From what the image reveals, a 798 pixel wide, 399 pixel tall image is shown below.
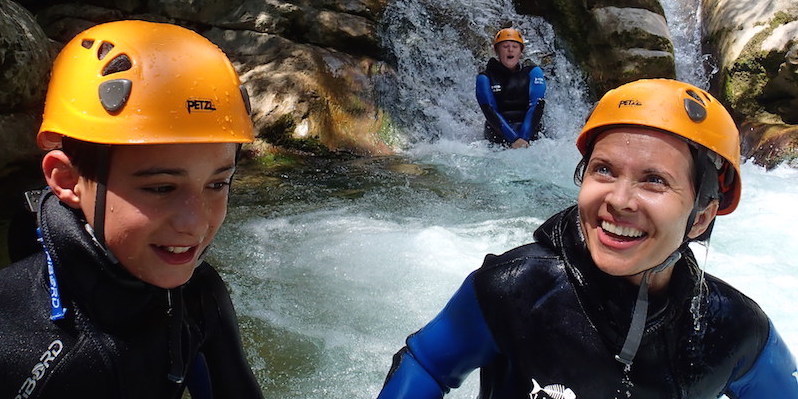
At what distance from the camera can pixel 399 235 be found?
16.2 feet

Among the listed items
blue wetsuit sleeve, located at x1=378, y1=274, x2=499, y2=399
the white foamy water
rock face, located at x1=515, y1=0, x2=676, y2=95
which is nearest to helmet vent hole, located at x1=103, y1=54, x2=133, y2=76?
blue wetsuit sleeve, located at x1=378, y1=274, x2=499, y2=399

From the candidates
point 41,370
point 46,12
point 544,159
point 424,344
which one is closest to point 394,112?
point 544,159

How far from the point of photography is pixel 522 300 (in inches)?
70.6

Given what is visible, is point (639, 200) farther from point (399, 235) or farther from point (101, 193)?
point (399, 235)

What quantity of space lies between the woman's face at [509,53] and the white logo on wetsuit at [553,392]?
6.97 metres

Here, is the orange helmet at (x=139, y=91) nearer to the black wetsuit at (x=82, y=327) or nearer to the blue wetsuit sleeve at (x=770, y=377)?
the black wetsuit at (x=82, y=327)

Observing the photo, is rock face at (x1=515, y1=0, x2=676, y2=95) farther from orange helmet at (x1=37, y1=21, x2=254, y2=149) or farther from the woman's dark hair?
the woman's dark hair

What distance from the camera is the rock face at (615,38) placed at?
9375 millimetres

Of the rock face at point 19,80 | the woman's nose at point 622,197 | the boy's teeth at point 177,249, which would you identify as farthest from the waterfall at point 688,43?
the boy's teeth at point 177,249

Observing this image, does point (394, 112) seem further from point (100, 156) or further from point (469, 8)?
point (100, 156)

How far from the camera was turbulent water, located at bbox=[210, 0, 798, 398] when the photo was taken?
347cm

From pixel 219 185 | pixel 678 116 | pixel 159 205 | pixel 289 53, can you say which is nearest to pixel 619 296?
pixel 678 116

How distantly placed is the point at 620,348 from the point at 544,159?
612 centimetres

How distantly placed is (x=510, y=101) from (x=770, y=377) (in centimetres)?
672
